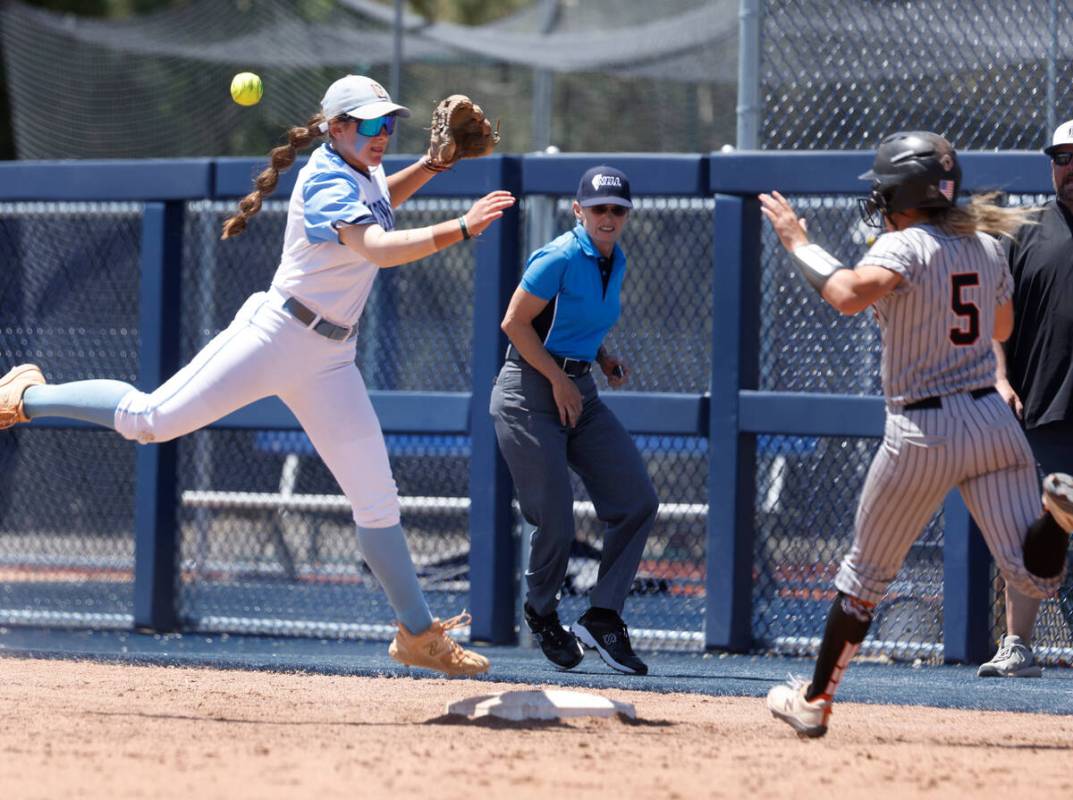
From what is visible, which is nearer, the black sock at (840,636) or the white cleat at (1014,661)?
the black sock at (840,636)

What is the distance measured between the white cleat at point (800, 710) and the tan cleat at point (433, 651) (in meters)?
1.08

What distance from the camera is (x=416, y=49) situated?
53.9 feet

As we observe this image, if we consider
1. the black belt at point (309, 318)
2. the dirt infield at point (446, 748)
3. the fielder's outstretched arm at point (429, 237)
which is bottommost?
the dirt infield at point (446, 748)

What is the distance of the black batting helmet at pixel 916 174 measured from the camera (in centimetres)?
465

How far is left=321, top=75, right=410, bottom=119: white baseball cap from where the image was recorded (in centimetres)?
520

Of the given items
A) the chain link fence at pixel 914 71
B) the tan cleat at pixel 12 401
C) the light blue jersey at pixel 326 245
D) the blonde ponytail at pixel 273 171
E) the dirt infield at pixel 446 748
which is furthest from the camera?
the chain link fence at pixel 914 71

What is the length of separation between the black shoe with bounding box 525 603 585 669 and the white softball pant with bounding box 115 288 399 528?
1229 millimetres

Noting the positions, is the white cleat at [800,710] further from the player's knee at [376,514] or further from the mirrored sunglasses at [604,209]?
the mirrored sunglasses at [604,209]

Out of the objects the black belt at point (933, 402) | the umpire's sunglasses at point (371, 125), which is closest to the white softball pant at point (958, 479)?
the black belt at point (933, 402)

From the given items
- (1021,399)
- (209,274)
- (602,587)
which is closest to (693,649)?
(602,587)

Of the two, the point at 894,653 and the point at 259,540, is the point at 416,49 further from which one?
the point at 894,653

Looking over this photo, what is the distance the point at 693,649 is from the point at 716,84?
8808 mm

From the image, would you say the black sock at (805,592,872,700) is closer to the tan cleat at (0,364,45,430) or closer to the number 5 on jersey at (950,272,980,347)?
the number 5 on jersey at (950,272,980,347)

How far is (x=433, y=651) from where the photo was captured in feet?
17.7
